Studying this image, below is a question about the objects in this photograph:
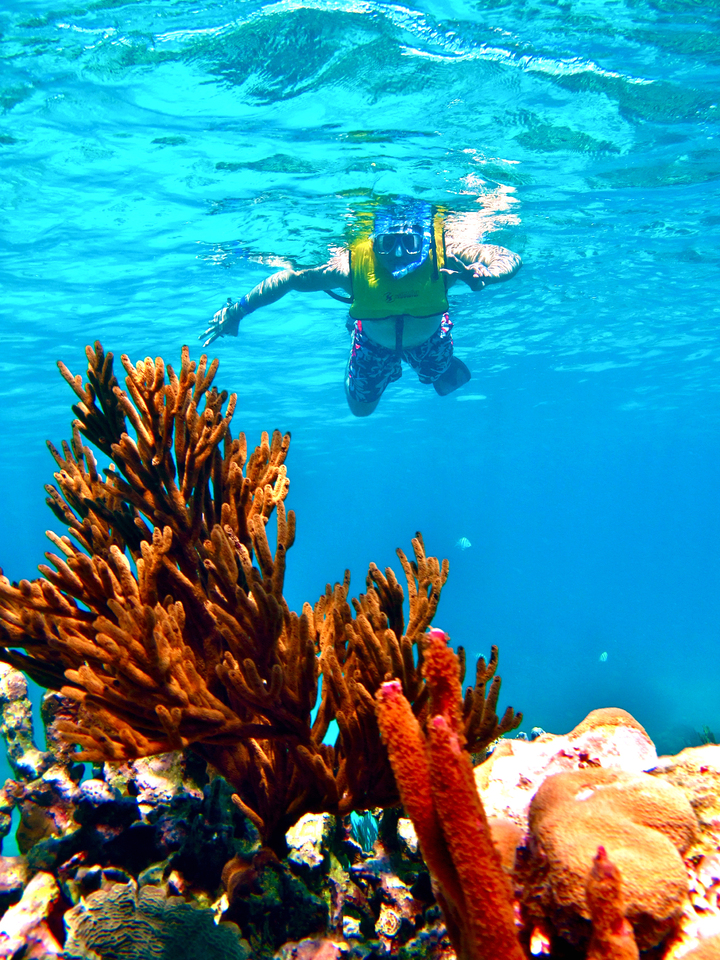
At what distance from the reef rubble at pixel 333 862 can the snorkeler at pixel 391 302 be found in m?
7.47

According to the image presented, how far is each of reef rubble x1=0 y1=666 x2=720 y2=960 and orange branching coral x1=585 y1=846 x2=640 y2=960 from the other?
0.42 metres

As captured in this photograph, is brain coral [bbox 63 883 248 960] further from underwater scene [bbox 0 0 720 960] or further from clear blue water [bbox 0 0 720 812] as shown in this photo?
clear blue water [bbox 0 0 720 812]

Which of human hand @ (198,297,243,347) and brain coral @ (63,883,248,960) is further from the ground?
human hand @ (198,297,243,347)

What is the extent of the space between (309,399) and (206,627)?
104ft

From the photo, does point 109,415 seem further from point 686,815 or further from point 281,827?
point 686,815

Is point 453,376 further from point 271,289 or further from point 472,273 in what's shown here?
point 271,289

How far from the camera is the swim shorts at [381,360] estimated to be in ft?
36.3

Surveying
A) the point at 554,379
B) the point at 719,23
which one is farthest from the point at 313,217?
the point at 554,379

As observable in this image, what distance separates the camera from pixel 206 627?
2.99m

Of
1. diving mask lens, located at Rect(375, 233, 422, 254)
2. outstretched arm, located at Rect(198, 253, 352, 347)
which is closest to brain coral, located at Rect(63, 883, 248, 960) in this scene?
outstretched arm, located at Rect(198, 253, 352, 347)

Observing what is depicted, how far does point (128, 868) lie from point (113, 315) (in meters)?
21.5

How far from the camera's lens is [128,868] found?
3074 mm

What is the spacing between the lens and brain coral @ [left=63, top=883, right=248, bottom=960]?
7.82 feet

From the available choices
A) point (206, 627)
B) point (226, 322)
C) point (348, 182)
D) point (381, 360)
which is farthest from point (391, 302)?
point (206, 627)
